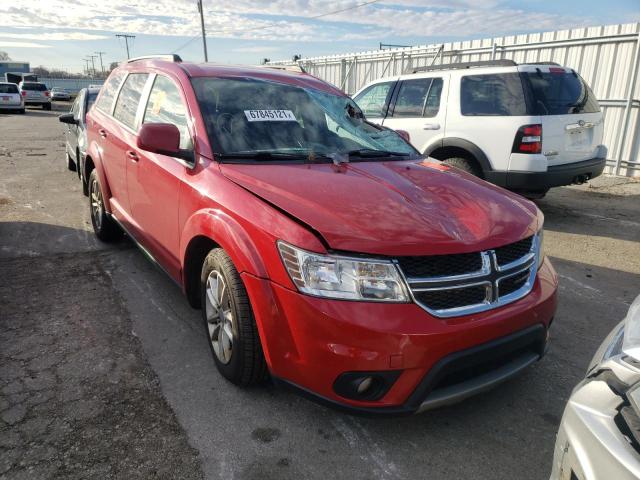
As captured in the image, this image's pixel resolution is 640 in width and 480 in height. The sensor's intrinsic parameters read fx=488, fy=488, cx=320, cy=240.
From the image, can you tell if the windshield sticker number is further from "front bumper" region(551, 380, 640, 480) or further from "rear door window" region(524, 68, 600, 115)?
"rear door window" region(524, 68, 600, 115)

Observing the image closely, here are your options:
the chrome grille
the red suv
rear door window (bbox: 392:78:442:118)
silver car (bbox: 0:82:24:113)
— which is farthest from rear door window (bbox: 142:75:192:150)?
silver car (bbox: 0:82:24:113)

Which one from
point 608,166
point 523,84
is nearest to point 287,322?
point 523,84

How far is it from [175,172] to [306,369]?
167cm

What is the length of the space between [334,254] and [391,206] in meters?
0.49

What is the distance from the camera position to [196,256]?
10.0ft

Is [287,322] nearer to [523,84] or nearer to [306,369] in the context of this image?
[306,369]

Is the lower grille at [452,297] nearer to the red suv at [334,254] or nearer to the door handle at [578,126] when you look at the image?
the red suv at [334,254]

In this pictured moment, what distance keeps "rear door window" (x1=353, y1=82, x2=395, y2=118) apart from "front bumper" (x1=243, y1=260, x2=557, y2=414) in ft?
19.6

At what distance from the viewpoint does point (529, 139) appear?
19.4 feet

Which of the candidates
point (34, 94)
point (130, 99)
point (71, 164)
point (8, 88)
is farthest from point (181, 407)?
point (34, 94)

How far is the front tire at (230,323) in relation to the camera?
8.08 feet

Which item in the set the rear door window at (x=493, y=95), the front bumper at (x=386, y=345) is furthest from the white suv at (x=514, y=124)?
the front bumper at (x=386, y=345)

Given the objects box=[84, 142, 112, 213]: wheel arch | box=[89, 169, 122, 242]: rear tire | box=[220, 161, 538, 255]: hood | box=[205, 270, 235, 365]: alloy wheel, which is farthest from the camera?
box=[89, 169, 122, 242]: rear tire

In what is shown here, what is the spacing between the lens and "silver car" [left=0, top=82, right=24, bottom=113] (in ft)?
89.1
